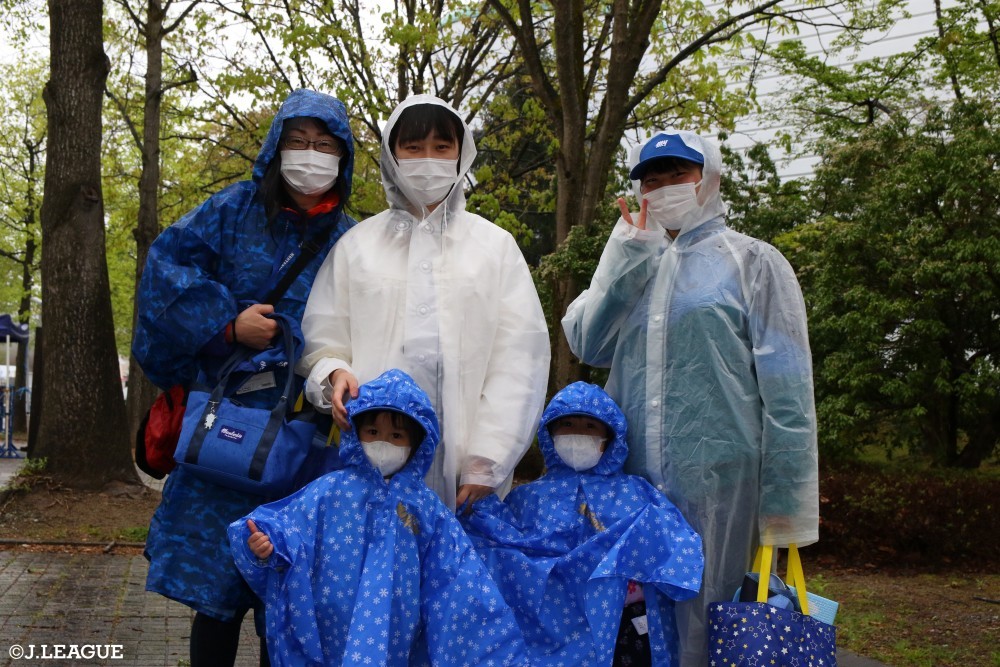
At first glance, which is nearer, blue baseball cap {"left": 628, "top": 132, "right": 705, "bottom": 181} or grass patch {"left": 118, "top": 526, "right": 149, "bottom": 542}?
blue baseball cap {"left": 628, "top": 132, "right": 705, "bottom": 181}

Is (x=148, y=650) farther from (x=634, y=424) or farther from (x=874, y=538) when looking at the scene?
(x=874, y=538)

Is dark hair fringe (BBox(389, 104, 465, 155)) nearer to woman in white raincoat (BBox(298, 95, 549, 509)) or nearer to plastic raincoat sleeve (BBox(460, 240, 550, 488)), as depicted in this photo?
woman in white raincoat (BBox(298, 95, 549, 509))

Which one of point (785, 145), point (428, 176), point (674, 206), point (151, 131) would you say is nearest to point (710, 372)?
point (674, 206)

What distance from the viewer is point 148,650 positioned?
509 cm

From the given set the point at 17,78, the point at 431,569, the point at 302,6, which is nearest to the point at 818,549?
the point at 431,569

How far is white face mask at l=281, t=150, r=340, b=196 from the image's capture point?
351 cm

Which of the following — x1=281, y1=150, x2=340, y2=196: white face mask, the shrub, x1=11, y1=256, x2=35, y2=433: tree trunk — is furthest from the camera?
x1=11, y1=256, x2=35, y2=433: tree trunk

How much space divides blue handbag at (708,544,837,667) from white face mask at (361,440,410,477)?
40.9 inches

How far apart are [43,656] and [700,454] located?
343cm

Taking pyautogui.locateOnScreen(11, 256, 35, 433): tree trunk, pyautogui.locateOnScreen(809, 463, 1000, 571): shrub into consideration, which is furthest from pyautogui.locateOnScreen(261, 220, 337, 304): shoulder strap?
pyautogui.locateOnScreen(11, 256, 35, 433): tree trunk

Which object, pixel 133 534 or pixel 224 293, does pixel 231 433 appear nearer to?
pixel 224 293

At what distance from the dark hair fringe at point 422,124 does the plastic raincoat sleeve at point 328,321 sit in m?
0.43

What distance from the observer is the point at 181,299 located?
3.30m

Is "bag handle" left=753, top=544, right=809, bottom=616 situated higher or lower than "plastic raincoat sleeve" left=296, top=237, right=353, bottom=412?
lower
